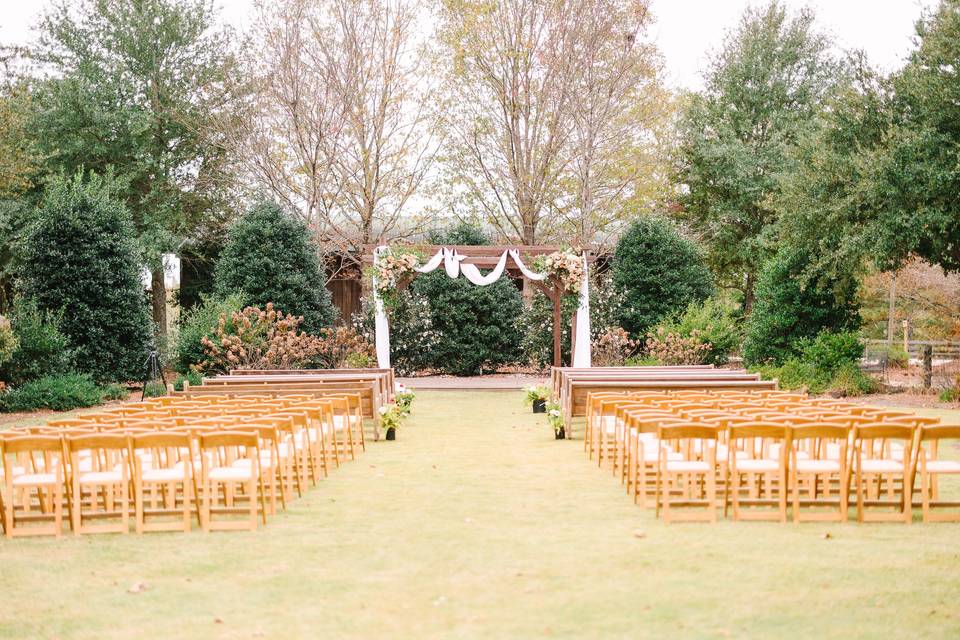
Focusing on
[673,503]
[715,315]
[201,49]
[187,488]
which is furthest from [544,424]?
[201,49]

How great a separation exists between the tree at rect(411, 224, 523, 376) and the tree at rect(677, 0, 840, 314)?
30.7 feet

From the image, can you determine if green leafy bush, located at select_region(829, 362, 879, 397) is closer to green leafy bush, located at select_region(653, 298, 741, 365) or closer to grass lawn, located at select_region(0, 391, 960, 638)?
green leafy bush, located at select_region(653, 298, 741, 365)

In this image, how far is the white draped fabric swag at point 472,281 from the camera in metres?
21.7

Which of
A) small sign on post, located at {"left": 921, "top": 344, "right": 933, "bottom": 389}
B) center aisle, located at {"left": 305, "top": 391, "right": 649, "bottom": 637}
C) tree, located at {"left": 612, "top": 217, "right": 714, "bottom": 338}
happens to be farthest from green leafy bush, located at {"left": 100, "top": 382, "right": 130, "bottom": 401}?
small sign on post, located at {"left": 921, "top": 344, "right": 933, "bottom": 389}

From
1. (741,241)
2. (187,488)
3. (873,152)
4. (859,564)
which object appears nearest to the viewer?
(859,564)

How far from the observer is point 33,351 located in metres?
19.8

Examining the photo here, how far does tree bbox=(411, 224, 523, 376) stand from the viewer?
26.6 m

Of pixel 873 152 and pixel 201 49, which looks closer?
pixel 873 152

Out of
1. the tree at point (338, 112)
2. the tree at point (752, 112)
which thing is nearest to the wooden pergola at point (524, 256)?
the tree at point (338, 112)

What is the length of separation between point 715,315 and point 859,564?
19.0 m

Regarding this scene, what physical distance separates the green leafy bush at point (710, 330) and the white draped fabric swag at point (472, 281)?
268cm

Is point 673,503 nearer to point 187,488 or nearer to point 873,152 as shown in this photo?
point 187,488

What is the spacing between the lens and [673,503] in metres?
7.93

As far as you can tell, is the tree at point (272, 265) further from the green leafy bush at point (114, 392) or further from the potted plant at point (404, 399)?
the potted plant at point (404, 399)
